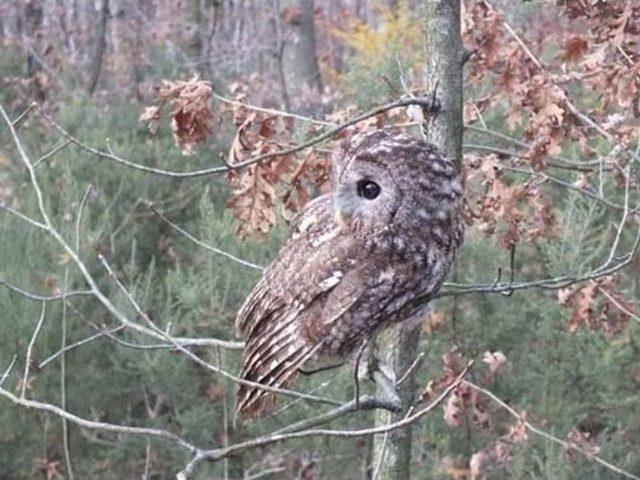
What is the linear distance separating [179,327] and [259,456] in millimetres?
688

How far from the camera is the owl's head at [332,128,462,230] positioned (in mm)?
2510

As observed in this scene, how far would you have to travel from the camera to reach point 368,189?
8.41 ft

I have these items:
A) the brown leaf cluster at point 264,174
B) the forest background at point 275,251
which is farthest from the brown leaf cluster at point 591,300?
the brown leaf cluster at point 264,174

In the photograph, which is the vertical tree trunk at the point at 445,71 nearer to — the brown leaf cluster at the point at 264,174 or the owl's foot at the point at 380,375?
the owl's foot at the point at 380,375

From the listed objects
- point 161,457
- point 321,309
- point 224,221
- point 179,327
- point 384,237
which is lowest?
point 161,457

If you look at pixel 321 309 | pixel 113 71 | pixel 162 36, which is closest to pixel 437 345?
pixel 321 309

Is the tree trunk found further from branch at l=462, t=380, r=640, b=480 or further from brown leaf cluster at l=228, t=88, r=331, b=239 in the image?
brown leaf cluster at l=228, t=88, r=331, b=239

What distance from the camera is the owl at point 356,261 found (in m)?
2.54

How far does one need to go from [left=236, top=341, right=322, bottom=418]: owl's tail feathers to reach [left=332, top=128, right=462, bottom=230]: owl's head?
15.0 inches

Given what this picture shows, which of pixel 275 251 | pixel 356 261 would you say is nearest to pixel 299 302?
pixel 356 261

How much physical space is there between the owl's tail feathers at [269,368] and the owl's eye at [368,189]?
0.45 metres

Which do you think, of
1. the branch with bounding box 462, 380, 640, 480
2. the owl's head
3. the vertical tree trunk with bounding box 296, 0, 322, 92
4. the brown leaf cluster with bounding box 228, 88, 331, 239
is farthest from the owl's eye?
the vertical tree trunk with bounding box 296, 0, 322, 92

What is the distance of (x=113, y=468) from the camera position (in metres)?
5.75

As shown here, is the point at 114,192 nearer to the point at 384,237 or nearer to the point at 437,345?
the point at 437,345
